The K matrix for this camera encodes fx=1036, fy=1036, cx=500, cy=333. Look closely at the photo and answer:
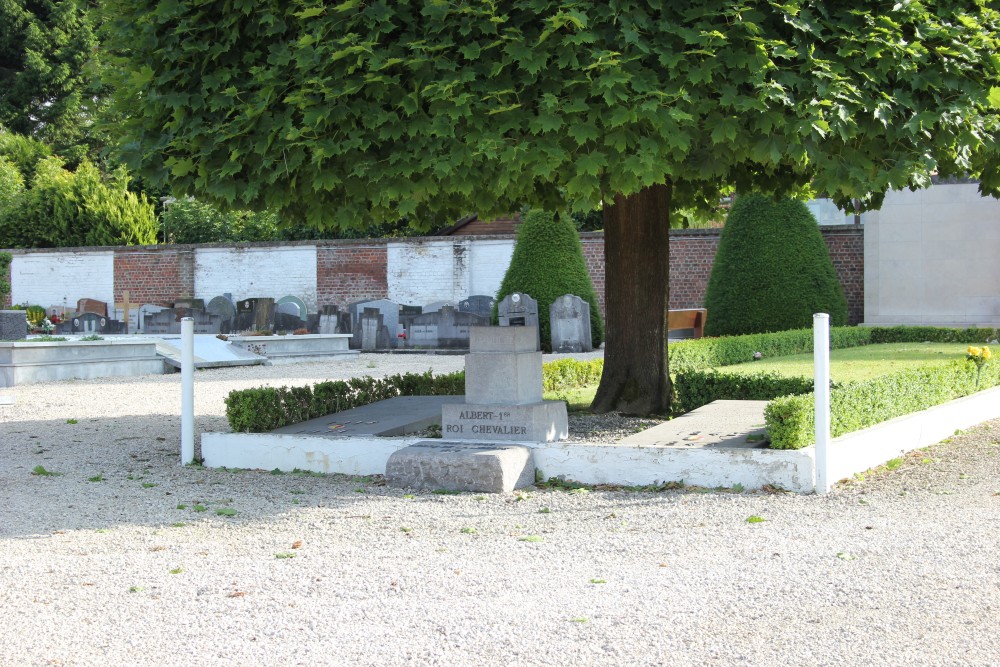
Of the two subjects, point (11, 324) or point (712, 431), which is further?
point (11, 324)

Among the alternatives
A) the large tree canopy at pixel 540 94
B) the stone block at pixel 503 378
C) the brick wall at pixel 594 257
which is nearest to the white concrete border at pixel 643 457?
the stone block at pixel 503 378

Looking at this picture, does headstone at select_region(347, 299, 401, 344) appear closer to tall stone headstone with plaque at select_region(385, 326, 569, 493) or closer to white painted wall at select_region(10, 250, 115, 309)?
white painted wall at select_region(10, 250, 115, 309)

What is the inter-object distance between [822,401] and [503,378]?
7.83 feet

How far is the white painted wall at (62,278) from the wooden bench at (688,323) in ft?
53.0

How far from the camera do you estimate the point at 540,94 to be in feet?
22.3

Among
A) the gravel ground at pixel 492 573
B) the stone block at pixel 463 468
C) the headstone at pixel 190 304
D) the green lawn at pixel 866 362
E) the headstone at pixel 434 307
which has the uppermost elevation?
the headstone at pixel 190 304

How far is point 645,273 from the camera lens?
970 centimetres

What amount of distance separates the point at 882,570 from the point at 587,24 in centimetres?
364

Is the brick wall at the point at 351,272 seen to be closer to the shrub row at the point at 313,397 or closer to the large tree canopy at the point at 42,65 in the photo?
the shrub row at the point at 313,397

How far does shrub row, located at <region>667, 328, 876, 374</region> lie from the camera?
13.3m

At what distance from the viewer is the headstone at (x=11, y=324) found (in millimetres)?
16953

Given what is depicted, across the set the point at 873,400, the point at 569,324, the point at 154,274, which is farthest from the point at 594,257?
the point at 873,400

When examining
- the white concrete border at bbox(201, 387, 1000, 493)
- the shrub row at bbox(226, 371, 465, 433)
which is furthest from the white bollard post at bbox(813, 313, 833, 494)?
the shrub row at bbox(226, 371, 465, 433)

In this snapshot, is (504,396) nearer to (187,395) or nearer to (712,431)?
(712,431)
